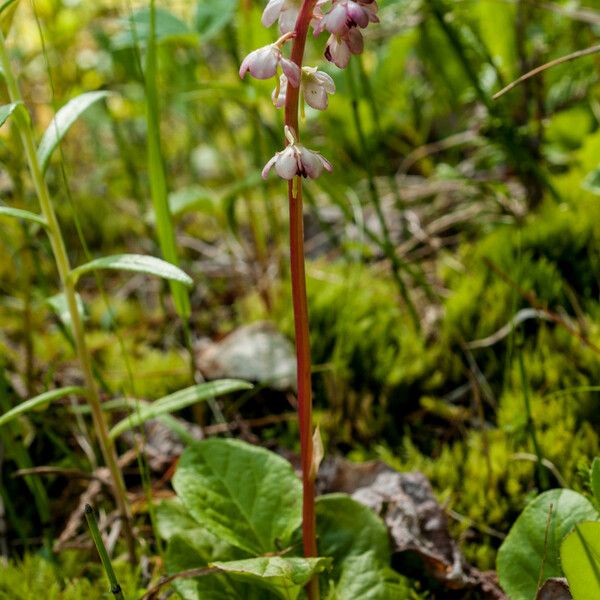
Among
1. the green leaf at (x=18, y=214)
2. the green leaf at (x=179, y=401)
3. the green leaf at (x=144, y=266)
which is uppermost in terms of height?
the green leaf at (x=18, y=214)

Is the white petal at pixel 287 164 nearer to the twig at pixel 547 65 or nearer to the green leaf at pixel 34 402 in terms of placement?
the twig at pixel 547 65

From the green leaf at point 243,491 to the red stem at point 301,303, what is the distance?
0.47 feet

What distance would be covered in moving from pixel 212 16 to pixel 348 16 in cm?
126

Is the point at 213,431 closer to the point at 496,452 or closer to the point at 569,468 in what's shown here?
the point at 496,452

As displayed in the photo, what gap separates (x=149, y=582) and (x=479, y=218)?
1446mm

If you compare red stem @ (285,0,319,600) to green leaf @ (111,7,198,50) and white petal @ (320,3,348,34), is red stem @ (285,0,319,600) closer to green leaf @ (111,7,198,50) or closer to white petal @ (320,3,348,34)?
white petal @ (320,3,348,34)

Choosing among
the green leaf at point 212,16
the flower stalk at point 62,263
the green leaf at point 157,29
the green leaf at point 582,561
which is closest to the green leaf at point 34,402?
the flower stalk at point 62,263

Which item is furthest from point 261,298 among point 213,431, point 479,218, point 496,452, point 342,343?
point 496,452

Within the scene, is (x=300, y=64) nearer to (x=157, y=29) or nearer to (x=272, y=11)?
(x=272, y=11)

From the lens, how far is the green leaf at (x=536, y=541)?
1017 millimetres

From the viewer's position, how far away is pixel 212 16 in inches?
75.5

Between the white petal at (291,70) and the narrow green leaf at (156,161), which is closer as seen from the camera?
the white petal at (291,70)

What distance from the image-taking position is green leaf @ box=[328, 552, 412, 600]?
108 centimetres

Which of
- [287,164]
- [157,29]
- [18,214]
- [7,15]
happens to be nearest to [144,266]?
[18,214]
